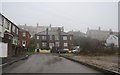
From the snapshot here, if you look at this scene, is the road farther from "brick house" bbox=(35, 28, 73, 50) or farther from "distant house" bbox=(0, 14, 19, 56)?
"brick house" bbox=(35, 28, 73, 50)

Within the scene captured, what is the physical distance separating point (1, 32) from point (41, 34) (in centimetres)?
5886

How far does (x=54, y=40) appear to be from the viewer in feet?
323

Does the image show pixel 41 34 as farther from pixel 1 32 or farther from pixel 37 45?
pixel 1 32

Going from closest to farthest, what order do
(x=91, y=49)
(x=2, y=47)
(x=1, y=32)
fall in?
(x=2, y=47)
(x=1, y=32)
(x=91, y=49)

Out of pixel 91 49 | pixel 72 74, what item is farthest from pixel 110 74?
pixel 91 49

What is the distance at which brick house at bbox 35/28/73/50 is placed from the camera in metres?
96.6

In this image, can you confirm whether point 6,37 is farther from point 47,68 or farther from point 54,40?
point 54,40

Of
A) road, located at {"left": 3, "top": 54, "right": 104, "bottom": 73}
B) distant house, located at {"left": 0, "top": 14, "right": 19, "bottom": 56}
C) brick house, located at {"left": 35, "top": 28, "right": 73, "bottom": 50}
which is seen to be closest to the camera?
road, located at {"left": 3, "top": 54, "right": 104, "bottom": 73}

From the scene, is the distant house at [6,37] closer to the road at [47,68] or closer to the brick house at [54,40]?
the road at [47,68]

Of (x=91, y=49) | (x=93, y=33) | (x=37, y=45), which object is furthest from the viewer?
(x=93, y=33)

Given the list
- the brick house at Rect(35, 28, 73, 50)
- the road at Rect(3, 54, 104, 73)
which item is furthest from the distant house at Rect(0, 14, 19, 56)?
the brick house at Rect(35, 28, 73, 50)

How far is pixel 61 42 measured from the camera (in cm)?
9750

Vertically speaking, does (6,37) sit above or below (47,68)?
above

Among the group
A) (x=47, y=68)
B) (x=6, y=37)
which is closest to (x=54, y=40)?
(x=6, y=37)
